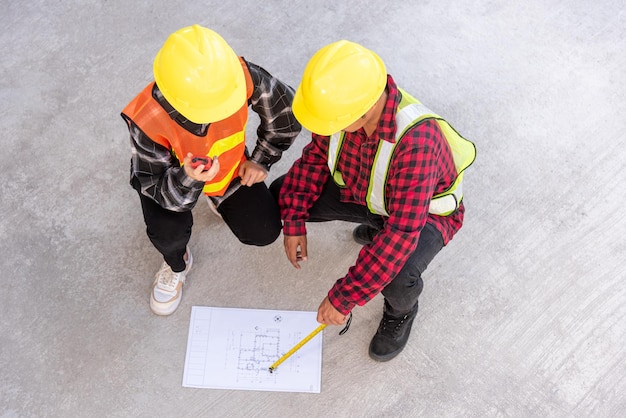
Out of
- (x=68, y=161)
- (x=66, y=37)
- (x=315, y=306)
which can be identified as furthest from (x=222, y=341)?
(x=66, y=37)

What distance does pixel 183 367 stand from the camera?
193 cm

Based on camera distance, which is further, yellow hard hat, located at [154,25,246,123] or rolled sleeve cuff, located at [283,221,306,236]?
rolled sleeve cuff, located at [283,221,306,236]

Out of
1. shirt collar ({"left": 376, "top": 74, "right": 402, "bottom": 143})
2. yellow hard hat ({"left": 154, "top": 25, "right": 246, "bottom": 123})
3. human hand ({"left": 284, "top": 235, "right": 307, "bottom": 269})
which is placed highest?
yellow hard hat ({"left": 154, "top": 25, "right": 246, "bottom": 123})

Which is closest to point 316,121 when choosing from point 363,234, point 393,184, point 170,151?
point 393,184

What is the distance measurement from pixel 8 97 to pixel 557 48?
2355 millimetres

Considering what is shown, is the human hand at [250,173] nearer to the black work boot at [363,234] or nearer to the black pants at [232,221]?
the black pants at [232,221]

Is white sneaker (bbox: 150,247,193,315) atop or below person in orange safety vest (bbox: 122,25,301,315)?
below

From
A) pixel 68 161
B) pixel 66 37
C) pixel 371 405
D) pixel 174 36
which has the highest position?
pixel 174 36

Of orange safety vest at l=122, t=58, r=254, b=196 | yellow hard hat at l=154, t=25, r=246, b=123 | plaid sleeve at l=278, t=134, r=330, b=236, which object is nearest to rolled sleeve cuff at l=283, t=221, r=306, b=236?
plaid sleeve at l=278, t=134, r=330, b=236

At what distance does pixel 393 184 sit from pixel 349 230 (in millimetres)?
758

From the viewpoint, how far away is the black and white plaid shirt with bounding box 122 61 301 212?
153 centimetres

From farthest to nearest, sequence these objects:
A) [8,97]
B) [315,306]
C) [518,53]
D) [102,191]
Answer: [518,53], [8,97], [102,191], [315,306]

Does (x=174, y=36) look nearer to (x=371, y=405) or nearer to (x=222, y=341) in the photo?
(x=222, y=341)

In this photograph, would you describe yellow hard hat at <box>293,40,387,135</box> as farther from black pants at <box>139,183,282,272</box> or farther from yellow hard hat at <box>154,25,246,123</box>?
black pants at <box>139,183,282,272</box>
